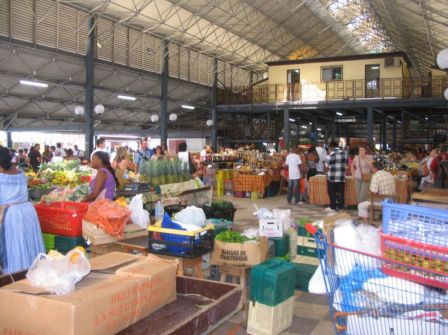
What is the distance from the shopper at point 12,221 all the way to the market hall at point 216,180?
0.04ft

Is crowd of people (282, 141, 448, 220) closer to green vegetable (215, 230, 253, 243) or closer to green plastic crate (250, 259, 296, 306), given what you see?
green vegetable (215, 230, 253, 243)

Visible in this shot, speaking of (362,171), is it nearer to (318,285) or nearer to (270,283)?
(270,283)

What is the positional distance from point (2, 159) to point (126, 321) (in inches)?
116

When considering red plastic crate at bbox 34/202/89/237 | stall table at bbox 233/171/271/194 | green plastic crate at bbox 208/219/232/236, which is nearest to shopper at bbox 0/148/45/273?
red plastic crate at bbox 34/202/89/237

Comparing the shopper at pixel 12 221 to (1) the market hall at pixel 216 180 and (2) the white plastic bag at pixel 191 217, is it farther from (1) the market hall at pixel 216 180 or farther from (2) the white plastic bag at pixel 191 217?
(2) the white plastic bag at pixel 191 217

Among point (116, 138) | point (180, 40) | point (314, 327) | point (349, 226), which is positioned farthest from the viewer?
point (116, 138)

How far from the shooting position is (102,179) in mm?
5309

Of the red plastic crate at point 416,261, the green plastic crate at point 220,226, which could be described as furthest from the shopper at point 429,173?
the red plastic crate at point 416,261

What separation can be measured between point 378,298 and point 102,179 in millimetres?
3745

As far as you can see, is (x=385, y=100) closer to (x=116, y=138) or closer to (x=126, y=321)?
(x=116, y=138)

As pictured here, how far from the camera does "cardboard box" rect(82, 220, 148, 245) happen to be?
14.1 ft

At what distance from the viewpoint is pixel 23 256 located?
14.2ft

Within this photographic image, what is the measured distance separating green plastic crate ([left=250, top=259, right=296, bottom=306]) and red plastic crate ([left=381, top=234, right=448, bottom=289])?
1.46 metres

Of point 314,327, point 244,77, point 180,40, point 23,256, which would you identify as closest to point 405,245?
point 314,327
